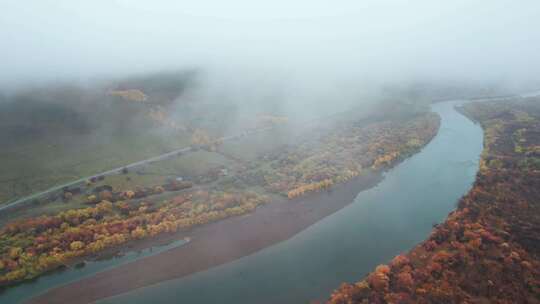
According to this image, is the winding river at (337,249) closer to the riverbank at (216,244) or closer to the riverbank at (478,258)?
the riverbank at (216,244)

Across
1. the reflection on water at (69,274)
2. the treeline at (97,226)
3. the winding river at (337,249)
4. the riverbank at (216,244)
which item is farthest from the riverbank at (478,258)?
the treeline at (97,226)

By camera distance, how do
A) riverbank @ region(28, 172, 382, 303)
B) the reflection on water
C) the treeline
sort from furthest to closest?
the treeline
riverbank @ region(28, 172, 382, 303)
the reflection on water

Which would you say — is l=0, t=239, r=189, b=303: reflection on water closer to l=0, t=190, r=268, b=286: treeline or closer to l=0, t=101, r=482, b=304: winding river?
l=0, t=101, r=482, b=304: winding river

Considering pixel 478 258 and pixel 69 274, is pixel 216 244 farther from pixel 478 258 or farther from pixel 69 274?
pixel 478 258

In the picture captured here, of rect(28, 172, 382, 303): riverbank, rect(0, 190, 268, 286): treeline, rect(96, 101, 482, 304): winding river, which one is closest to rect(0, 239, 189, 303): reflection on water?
rect(28, 172, 382, 303): riverbank

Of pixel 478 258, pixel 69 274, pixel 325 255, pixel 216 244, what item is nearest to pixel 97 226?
pixel 69 274

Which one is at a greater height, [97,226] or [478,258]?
[97,226]
